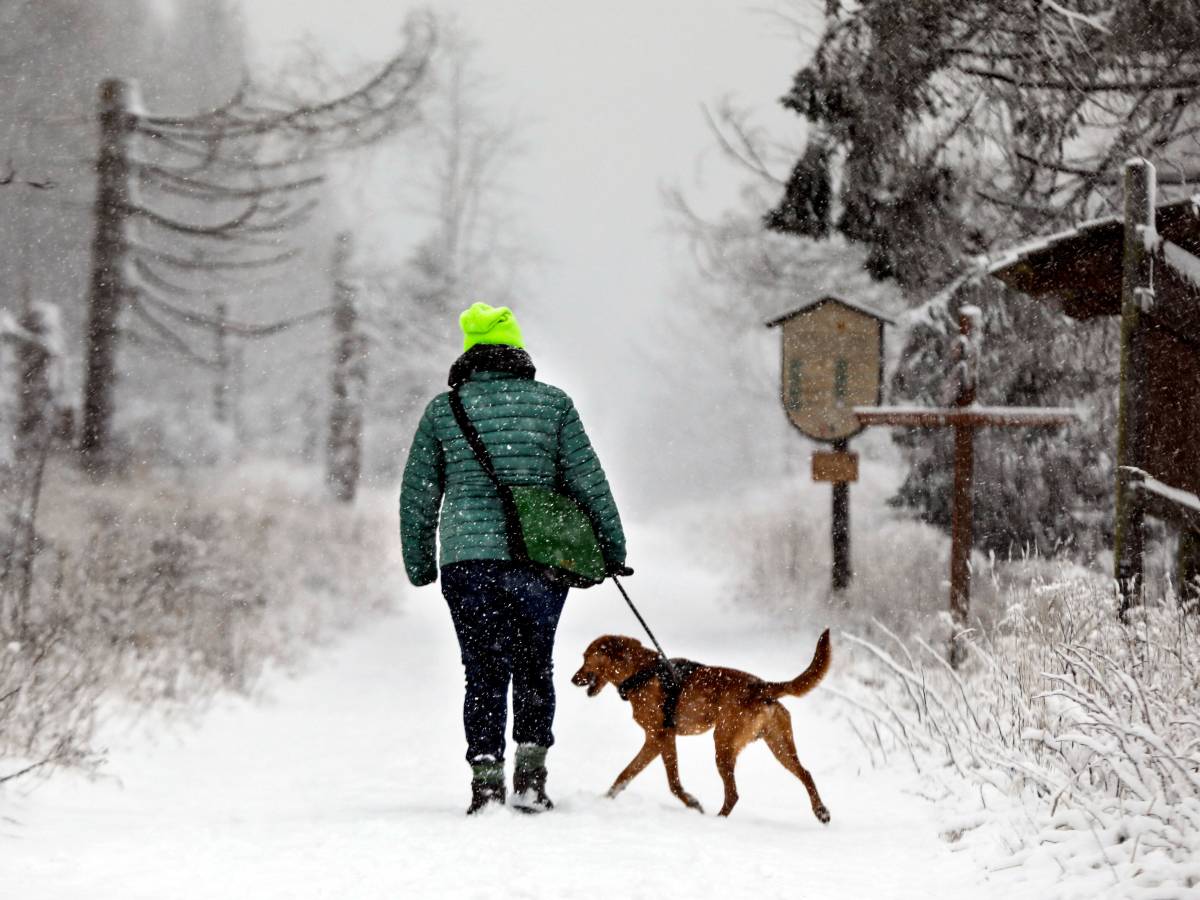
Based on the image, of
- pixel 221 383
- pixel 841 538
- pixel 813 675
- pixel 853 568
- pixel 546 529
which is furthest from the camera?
pixel 221 383

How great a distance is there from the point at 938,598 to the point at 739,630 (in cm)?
215

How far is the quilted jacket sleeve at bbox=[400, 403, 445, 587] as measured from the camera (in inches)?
185

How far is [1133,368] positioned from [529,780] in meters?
3.60

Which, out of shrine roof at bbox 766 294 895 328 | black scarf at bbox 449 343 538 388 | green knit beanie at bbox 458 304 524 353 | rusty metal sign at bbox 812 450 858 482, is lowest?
rusty metal sign at bbox 812 450 858 482

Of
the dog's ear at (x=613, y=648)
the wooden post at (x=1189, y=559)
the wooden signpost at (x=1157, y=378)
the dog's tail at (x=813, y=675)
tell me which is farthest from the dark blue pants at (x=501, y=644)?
the wooden post at (x=1189, y=559)

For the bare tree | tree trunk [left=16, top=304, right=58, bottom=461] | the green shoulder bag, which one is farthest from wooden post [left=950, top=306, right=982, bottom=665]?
tree trunk [left=16, top=304, right=58, bottom=461]

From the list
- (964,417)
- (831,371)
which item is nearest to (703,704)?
(964,417)

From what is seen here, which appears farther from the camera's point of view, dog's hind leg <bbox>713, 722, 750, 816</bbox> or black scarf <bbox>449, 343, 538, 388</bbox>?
black scarf <bbox>449, 343, 538, 388</bbox>

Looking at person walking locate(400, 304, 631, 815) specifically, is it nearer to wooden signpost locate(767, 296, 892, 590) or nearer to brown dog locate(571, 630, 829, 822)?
brown dog locate(571, 630, 829, 822)

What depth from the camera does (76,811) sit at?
4863mm

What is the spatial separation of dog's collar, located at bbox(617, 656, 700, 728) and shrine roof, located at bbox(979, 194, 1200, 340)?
3.03 meters

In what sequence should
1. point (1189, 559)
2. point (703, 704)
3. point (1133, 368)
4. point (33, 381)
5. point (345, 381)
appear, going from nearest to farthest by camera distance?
point (703, 704)
point (1133, 368)
point (1189, 559)
point (33, 381)
point (345, 381)

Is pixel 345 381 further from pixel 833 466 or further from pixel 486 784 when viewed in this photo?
pixel 486 784

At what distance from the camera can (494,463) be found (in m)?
4.67
